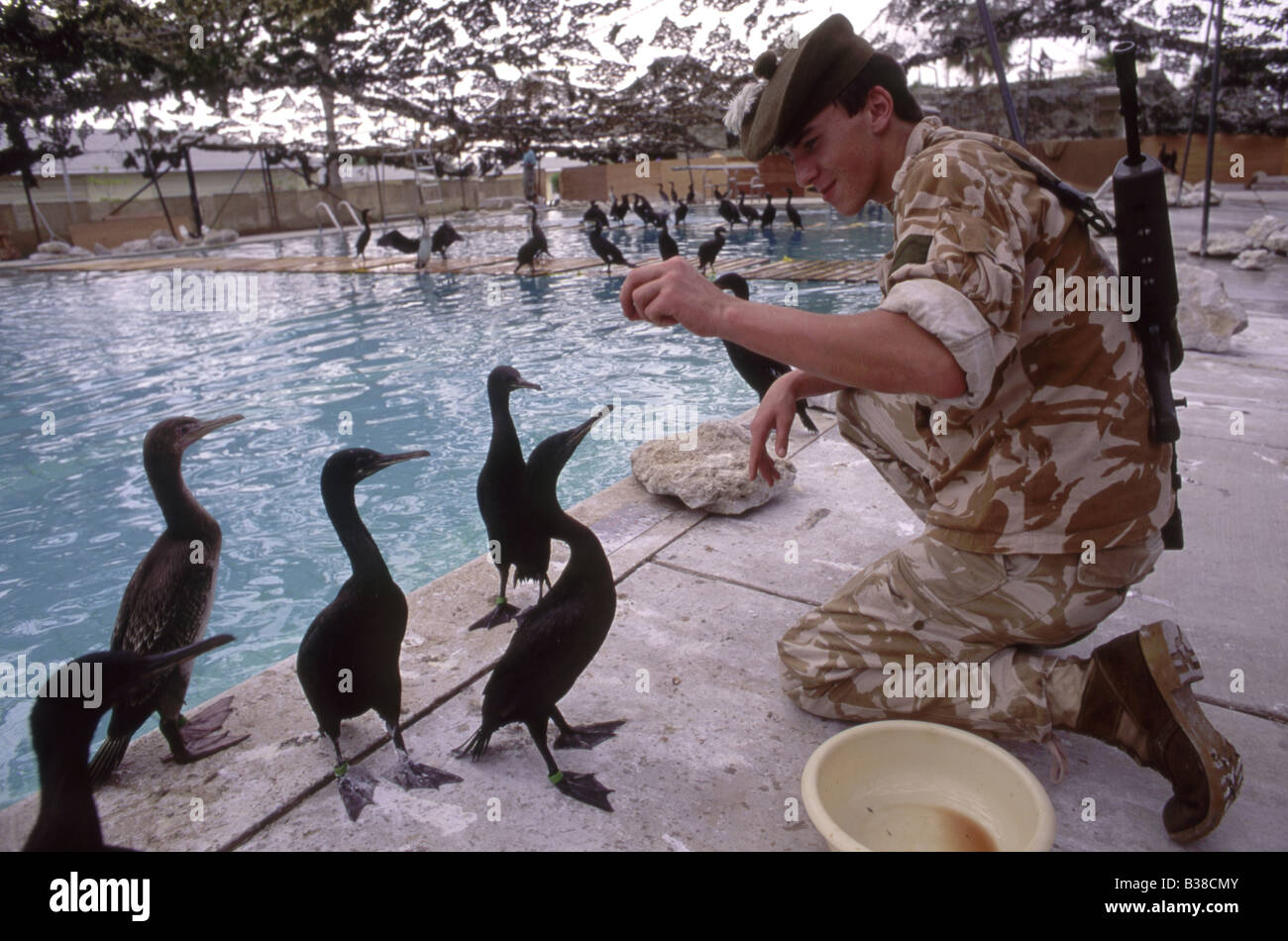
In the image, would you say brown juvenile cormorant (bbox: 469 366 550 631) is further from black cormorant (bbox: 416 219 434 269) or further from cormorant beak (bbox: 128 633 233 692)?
black cormorant (bbox: 416 219 434 269)

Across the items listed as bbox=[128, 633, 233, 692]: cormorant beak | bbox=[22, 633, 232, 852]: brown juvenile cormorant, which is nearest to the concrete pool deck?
bbox=[22, 633, 232, 852]: brown juvenile cormorant

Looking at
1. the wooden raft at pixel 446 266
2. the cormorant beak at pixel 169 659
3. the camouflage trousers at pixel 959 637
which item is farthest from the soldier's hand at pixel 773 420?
the wooden raft at pixel 446 266

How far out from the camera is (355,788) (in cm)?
209

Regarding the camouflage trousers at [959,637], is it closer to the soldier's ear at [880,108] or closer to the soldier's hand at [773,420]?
the soldier's hand at [773,420]

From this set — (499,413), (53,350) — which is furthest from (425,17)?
(499,413)

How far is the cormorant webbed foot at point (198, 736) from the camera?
86.7 inches

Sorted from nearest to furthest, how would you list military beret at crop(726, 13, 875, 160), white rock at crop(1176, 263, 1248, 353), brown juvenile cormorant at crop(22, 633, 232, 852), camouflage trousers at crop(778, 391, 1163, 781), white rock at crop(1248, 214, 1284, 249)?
brown juvenile cormorant at crop(22, 633, 232, 852) → military beret at crop(726, 13, 875, 160) → camouflage trousers at crop(778, 391, 1163, 781) → white rock at crop(1176, 263, 1248, 353) → white rock at crop(1248, 214, 1284, 249)

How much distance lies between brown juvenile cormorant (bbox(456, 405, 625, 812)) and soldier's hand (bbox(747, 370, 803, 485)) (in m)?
0.71

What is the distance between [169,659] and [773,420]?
73.2 inches

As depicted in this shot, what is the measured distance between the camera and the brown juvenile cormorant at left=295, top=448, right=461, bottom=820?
2.06 metres

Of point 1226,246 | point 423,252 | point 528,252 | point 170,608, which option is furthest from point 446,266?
point 170,608

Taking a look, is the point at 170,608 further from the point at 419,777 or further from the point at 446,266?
the point at 446,266

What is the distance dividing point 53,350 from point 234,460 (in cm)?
635
